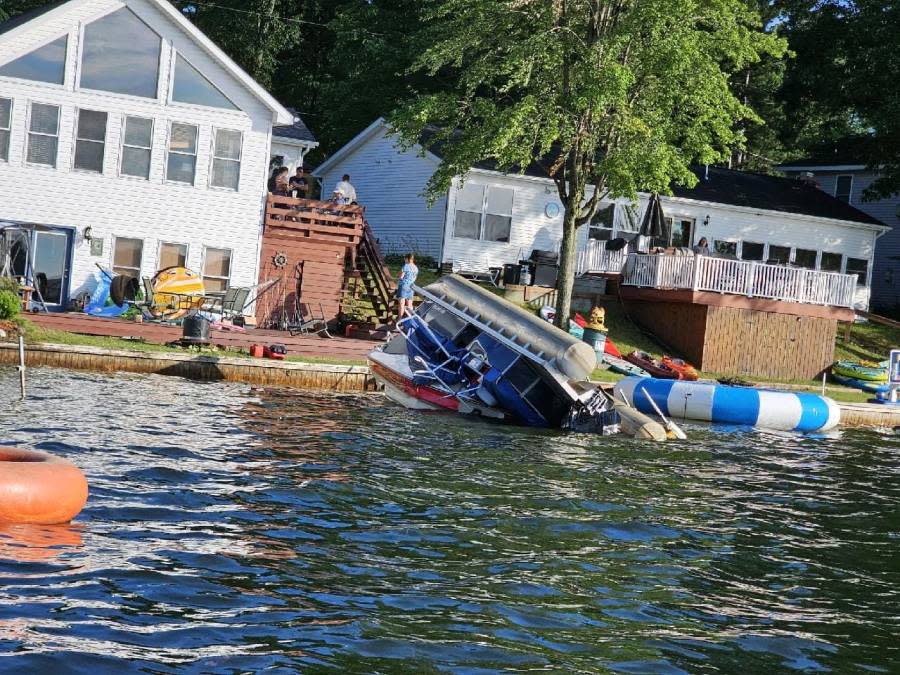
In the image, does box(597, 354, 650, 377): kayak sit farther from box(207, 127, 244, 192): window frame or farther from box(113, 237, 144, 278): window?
box(113, 237, 144, 278): window

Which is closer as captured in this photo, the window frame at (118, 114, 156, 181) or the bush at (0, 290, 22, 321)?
the bush at (0, 290, 22, 321)

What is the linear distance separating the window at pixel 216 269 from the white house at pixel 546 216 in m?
7.38

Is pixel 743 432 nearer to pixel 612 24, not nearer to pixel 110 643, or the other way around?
pixel 612 24

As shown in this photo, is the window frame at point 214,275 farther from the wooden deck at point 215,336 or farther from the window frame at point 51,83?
the window frame at point 51,83

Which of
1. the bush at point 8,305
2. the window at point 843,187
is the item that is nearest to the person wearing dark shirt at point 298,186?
the bush at point 8,305

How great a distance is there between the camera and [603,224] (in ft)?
128

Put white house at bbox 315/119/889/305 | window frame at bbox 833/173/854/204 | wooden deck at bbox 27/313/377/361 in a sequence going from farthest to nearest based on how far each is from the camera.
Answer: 1. window frame at bbox 833/173/854/204
2. white house at bbox 315/119/889/305
3. wooden deck at bbox 27/313/377/361

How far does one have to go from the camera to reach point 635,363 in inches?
1187

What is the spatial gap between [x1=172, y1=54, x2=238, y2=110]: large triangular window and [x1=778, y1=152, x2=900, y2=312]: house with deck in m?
26.2

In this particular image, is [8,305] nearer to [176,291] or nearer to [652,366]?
[176,291]

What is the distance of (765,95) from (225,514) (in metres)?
45.0

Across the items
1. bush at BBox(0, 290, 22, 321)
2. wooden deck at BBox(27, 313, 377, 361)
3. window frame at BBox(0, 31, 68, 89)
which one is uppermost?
window frame at BBox(0, 31, 68, 89)

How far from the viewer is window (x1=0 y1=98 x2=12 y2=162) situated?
28.6 metres

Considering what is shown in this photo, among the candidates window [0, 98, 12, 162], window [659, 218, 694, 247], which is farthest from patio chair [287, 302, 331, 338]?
window [659, 218, 694, 247]
